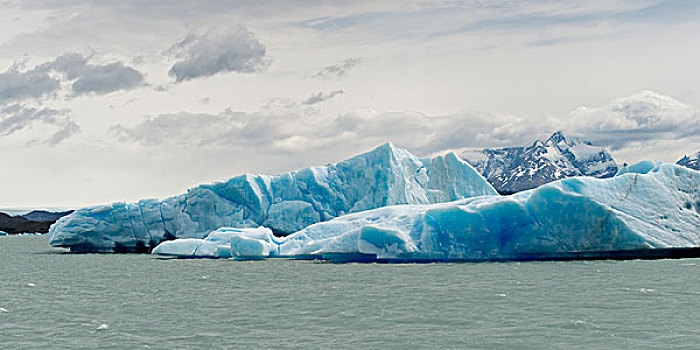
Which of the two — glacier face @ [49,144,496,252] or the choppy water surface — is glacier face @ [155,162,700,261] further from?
glacier face @ [49,144,496,252]

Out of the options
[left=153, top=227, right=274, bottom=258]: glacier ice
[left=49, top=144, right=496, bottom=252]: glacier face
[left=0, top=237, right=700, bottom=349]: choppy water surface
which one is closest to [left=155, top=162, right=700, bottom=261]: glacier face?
[left=0, top=237, right=700, bottom=349]: choppy water surface

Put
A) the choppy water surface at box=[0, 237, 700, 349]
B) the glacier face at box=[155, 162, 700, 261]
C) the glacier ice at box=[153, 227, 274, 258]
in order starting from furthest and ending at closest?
the glacier ice at box=[153, 227, 274, 258], the glacier face at box=[155, 162, 700, 261], the choppy water surface at box=[0, 237, 700, 349]

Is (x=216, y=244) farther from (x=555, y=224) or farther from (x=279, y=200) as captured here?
(x=555, y=224)

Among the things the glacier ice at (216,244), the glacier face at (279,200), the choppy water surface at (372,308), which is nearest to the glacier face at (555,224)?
the choppy water surface at (372,308)

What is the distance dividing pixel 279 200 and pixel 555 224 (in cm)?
2004

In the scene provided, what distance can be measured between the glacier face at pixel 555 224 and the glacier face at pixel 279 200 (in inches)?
520

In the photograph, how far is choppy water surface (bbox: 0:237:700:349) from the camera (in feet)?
40.9

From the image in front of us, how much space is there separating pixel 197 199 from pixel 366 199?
33.0ft

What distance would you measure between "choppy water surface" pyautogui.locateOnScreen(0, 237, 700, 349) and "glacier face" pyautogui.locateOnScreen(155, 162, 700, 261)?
1043 millimetres

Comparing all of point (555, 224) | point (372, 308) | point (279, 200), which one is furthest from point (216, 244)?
point (372, 308)

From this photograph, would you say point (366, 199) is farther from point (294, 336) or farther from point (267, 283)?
point (294, 336)

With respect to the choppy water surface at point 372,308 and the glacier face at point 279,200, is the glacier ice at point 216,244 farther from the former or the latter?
the choppy water surface at point 372,308

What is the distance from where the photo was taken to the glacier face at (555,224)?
2614 cm

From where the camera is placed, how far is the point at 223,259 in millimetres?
36719
